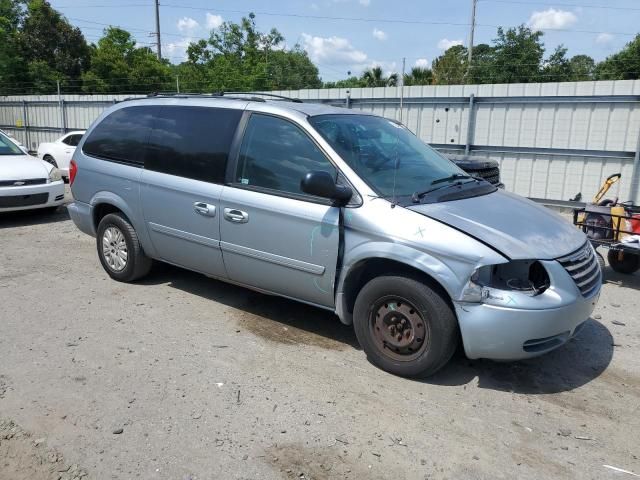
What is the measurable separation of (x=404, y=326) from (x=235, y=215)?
5.46 ft

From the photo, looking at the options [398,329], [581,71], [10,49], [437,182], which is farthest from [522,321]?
[581,71]

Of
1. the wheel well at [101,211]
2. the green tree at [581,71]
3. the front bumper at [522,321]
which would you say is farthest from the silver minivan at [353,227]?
the green tree at [581,71]

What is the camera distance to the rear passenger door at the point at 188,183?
465cm

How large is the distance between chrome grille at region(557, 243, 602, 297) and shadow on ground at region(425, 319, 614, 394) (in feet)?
2.27

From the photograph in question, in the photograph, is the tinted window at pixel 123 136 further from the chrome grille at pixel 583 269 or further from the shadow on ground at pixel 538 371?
the chrome grille at pixel 583 269

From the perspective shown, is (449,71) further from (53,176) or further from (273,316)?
(273,316)

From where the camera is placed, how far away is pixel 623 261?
21.2 ft

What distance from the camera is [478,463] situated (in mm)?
2961

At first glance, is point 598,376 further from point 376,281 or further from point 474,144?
point 474,144

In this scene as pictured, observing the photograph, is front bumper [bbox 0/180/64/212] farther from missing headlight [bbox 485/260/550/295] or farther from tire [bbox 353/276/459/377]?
missing headlight [bbox 485/260/550/295]

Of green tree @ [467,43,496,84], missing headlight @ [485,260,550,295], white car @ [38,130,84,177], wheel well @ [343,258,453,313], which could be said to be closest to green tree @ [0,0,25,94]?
white car @ [38,130,84,177]

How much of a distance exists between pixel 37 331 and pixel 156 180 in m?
1.67

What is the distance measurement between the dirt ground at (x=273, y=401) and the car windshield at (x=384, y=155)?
4.58 ft

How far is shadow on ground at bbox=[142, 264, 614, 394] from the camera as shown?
3.90 meters
